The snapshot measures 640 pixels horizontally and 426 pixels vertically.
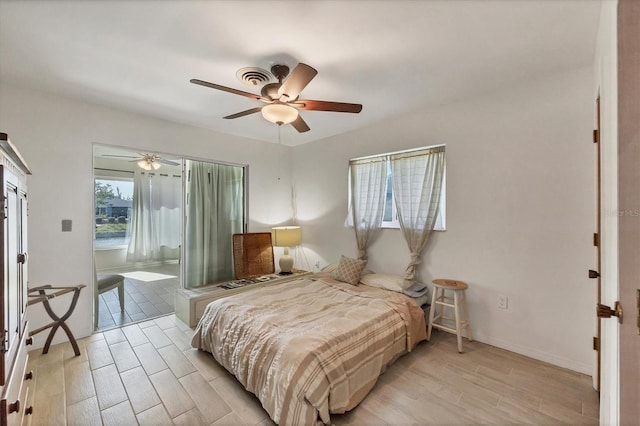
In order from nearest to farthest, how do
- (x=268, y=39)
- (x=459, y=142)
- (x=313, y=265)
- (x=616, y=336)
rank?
1. (x=616, y=336)
2. (x=268, y=39)
3. (x=459, y=142)
4. (x=313, y=265)

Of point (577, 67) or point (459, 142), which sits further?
point (459, 142)

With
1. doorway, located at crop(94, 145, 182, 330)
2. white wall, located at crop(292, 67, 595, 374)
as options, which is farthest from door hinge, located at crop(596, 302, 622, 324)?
doorway, located at crop(94, 145, 182, 330)

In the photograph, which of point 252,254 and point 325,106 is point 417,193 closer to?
point 325,106

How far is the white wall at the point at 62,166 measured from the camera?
2498 mm

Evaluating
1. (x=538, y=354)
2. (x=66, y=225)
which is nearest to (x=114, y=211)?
(x=66, y=225)

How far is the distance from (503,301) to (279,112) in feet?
8.69

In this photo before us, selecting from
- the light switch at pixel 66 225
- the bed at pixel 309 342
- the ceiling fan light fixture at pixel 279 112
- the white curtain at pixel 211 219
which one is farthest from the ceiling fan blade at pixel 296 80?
the light switch at pixel 66 225

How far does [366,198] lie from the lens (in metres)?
3.54

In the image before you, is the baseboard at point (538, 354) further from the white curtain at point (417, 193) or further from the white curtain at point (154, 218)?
the white curtain at point (154, 218)

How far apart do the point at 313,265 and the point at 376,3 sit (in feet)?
11.6

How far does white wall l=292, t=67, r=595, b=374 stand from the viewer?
84.5 inches

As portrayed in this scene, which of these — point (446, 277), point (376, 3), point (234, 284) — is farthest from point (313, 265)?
point (376, 3)

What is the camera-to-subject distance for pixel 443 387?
6.45ft

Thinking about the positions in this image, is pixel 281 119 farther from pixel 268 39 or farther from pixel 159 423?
pixel 159 423
